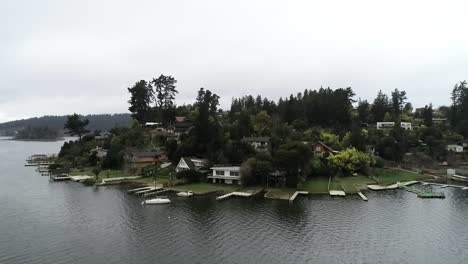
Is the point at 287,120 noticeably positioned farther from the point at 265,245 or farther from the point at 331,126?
the point at 265,245

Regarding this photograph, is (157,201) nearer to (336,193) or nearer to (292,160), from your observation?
(292,160)

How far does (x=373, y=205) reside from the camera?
46969mm

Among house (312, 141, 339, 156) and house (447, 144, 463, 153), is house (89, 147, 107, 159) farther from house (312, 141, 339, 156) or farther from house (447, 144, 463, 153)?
house (447, 144, 463, 153)

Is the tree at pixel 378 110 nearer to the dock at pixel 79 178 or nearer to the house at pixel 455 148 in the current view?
the house at pixel 455 148

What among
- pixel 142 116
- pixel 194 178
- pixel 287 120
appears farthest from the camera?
pixel 142 116

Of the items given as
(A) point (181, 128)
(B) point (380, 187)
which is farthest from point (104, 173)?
(B) point (380, 187)

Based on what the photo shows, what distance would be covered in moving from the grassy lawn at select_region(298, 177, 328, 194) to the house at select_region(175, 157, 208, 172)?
1825cm

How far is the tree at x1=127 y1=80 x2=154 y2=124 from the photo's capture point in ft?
326

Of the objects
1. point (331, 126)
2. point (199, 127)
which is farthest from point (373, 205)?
point (331, 126)

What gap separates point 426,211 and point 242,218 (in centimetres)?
2171

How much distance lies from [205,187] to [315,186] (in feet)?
54.7

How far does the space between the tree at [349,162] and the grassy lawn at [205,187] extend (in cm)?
1813

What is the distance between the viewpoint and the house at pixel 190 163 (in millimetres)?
65144

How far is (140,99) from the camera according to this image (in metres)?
101
